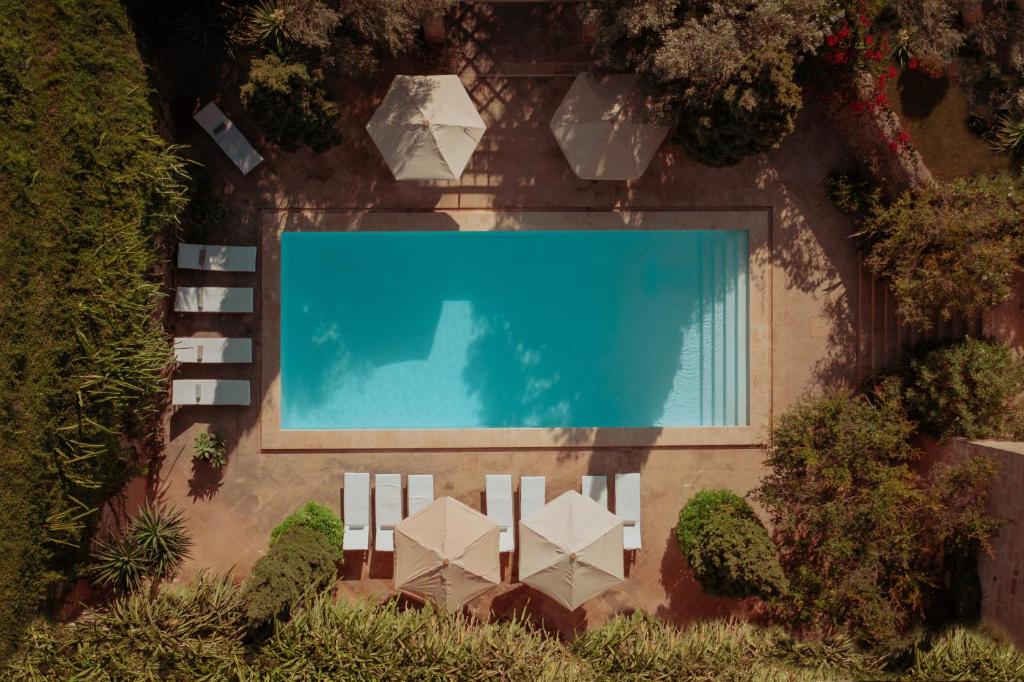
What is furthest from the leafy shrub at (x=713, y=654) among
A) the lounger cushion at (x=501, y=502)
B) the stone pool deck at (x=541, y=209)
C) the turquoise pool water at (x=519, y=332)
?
the turquoise pool water at (x=519, y=332)

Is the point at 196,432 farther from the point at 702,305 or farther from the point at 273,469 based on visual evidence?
the point at 702,305

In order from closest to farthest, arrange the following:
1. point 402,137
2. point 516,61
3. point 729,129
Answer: point 729,129, point 402,137, point 516,61

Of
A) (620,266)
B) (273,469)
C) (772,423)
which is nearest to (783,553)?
(772,423)

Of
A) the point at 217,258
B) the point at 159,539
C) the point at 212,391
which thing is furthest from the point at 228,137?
the point at 159,539

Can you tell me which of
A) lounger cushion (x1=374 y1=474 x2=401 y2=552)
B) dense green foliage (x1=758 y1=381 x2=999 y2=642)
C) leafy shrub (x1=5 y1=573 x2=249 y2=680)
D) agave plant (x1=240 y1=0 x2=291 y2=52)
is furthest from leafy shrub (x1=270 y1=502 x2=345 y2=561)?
agave plant (x1=240 y1=0 x2=291 y2=52)

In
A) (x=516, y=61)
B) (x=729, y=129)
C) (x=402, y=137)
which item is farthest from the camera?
(x=516, y=61)
